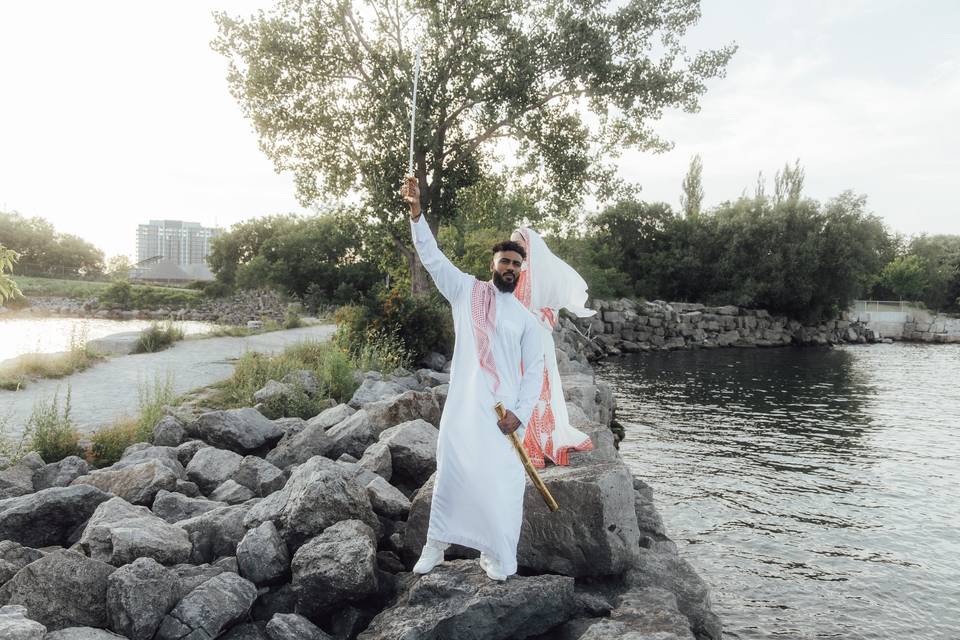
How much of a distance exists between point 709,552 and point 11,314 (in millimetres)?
48124

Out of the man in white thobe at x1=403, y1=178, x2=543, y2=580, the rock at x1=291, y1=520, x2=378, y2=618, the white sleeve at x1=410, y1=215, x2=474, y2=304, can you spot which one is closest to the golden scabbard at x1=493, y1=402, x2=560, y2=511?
the man in white thobe at x1=403, y1=178, x2=543, y2=580

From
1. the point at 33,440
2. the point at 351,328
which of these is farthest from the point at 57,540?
the point at 351,328

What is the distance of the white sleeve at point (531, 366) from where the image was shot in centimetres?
489

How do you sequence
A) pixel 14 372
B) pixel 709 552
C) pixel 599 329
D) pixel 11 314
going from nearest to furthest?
→ pixel 709 552 < pixel 14 372 < pixel 599 329 < pixel 11 314

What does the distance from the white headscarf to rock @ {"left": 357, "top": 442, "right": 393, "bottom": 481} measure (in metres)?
2.30

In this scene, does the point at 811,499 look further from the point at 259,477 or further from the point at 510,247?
the point at 259,477

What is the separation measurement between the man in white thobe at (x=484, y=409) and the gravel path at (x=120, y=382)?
5.75 metres

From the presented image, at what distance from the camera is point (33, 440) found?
7668 mm

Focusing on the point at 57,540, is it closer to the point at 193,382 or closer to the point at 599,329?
the point at 193,382

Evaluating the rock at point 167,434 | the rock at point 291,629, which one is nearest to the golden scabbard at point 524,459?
the rock at point 291,629

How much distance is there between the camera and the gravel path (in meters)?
9.63

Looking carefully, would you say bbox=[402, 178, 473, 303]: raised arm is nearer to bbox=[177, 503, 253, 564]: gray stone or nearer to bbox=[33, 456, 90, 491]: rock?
bbox=[177, 503, 253, 564]: gray stone

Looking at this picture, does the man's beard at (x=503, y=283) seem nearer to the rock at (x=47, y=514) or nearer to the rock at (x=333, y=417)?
the rock at (x=47, y=514)

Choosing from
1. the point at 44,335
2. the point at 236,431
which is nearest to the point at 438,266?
the point at 236,431
